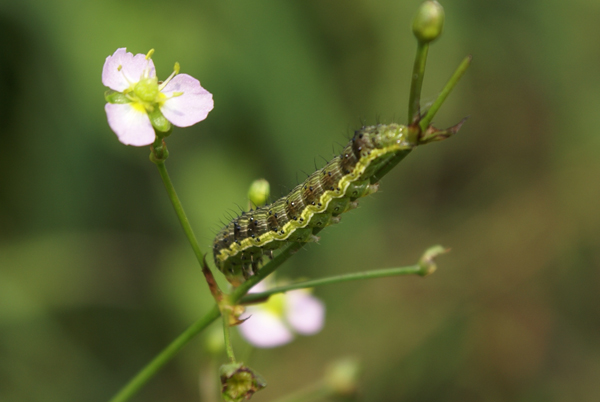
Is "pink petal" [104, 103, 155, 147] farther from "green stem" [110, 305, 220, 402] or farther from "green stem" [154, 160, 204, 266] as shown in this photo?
"green stem" [110, 305, 220, 402]

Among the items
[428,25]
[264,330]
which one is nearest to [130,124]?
[428,25]

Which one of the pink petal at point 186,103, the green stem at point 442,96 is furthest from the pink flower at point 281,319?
the green stem at point 442,96

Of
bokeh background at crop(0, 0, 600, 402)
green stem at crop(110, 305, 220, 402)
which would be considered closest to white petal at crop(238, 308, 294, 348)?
bokeh background at crop(0, 0, 600, 402)

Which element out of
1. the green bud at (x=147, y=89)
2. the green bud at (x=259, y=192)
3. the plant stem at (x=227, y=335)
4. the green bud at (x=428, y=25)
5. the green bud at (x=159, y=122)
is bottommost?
the plant stem at (x=227, y=335)

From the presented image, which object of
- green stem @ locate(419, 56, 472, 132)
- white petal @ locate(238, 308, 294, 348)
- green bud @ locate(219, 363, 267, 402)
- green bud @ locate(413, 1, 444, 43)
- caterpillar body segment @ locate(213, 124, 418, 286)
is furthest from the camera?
white petal @ locate(238, 308, 294, 348)

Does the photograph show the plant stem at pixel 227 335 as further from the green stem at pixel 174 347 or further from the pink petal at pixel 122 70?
the pink petal at pixel 122 70

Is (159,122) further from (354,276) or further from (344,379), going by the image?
(344,379)
